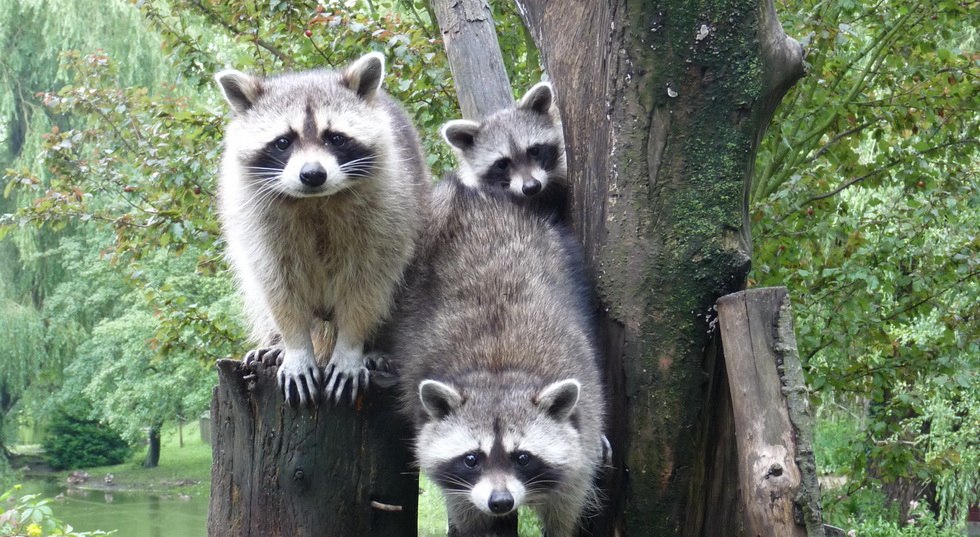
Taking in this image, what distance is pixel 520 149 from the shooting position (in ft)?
17.3

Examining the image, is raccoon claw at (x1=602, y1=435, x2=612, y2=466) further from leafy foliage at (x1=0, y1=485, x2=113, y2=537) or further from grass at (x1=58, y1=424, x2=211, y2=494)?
grass at (x1=58, y1=424, x2=211, y2=494)

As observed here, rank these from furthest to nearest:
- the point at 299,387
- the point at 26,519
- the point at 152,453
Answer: the point at 152,453, the point at 26,519, the point at 299,387

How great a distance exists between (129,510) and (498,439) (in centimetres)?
1748

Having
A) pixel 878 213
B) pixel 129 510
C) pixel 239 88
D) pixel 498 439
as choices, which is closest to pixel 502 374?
pixel 498 439

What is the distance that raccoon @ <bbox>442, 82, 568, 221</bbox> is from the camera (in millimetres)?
4863

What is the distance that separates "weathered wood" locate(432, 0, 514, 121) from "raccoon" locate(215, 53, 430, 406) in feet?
4.41

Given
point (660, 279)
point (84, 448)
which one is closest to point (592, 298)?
point (660, 279)

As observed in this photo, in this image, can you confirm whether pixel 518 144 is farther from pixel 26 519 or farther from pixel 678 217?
pixel 26 519

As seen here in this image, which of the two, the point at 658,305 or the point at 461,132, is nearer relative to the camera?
the point at 658,305

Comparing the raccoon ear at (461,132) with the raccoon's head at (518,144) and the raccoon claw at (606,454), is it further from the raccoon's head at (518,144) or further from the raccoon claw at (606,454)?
the raccoon claw at (606,454)

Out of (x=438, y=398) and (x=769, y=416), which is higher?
(x=438, y=398)

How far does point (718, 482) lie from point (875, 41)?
4.83 m

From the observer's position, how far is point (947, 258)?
651 cm

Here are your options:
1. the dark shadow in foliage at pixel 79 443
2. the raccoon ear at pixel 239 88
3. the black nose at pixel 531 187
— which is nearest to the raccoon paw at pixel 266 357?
the raccoon ear at pixel 239 88
